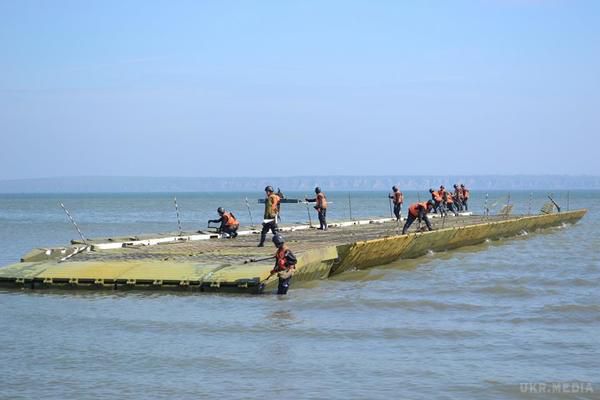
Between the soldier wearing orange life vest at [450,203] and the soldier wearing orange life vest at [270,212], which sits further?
the soldier wearing orange life vest at [450,203]

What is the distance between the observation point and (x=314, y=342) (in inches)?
617

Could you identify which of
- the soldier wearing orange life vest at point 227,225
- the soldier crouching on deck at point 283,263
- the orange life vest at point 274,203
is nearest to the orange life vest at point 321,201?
the soldier wearing orange life vest at point 227,225

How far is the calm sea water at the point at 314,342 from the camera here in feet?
41.7

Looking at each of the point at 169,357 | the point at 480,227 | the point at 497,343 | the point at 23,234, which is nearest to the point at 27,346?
the point at 169,357

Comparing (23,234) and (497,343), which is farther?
(23,234)

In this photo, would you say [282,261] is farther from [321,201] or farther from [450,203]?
[450,203]

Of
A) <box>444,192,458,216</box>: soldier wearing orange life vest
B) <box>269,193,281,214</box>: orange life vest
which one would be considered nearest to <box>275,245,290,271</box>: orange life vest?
<box>269,193,281,214</box>: orange life vest

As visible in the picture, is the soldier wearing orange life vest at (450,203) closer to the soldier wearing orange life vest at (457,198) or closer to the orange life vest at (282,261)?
the soldier wearing orange life vest at (457,198)

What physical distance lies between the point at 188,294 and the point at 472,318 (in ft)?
20.5

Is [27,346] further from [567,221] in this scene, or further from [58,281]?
[567,221]

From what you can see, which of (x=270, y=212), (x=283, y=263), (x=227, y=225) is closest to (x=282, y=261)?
(x=283, y=263)

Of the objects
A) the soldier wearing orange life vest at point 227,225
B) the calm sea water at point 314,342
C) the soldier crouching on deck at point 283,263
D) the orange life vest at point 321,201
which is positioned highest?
the orange life vest at point 321,201

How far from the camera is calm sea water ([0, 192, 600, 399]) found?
1272cm

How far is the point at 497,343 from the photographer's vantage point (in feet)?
50.8
